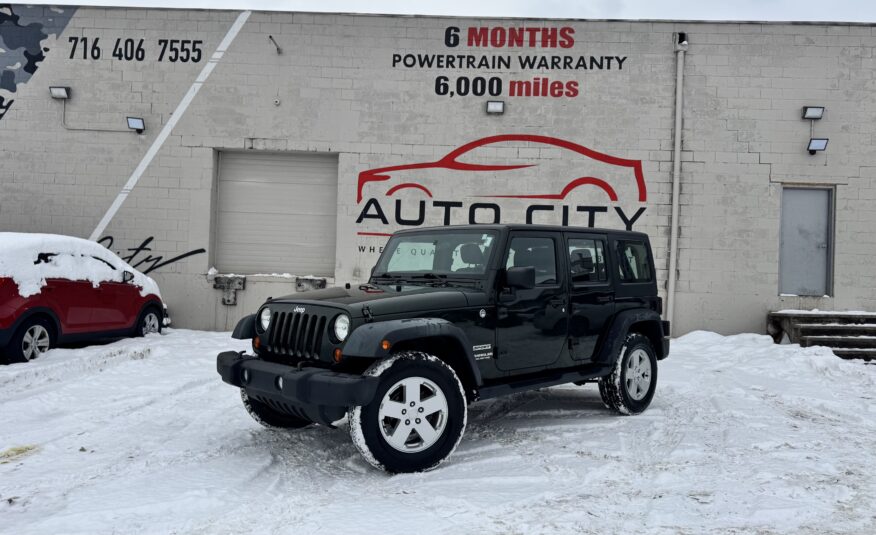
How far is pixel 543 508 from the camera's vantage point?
375 centimetres

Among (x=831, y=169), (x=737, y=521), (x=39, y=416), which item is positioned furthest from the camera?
(x=831, y=169)

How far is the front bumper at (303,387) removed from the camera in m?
4.00

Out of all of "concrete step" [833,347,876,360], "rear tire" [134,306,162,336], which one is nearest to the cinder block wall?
"rear tire" [134,306,162,336]

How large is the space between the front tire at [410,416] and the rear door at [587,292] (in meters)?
1.60

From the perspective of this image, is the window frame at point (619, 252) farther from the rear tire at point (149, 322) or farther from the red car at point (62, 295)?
Result: the rear tire at point (149, 322)

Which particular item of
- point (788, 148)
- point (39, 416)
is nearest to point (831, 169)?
point (788, 148)

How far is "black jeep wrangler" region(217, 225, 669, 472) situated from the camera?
4211mm

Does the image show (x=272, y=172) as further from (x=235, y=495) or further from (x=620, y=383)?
(x=235, y=495)

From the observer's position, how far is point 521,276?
4.84m

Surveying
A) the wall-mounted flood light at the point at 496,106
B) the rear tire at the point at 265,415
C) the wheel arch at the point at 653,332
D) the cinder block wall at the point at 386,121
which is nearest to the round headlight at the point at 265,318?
the rear tire at the point at 265,415

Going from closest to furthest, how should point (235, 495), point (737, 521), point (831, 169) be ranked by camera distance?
point (737, 521) → point (235, 495) → point (831, 169)

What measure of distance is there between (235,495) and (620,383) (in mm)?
3558

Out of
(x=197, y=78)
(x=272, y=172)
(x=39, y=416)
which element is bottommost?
(x=39, y=416)

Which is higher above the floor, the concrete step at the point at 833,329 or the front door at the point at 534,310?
the front door at the point at 534,310
